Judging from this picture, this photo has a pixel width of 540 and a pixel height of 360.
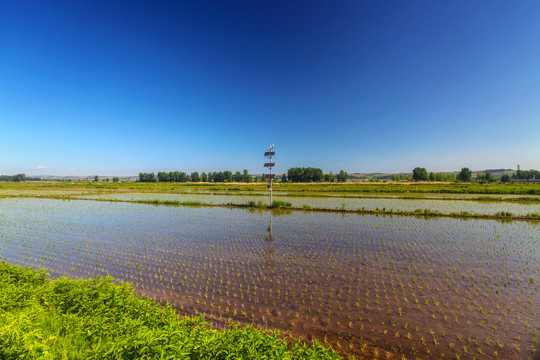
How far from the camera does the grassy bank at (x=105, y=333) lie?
2.60m

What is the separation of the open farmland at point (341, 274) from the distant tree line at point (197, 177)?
131 m

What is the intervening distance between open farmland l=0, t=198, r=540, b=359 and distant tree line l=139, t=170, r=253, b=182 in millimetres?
130998

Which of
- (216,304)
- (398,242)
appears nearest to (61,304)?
(216,304)

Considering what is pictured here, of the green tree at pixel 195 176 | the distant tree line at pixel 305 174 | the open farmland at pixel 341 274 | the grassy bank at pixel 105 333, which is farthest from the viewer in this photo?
the green tree at pixel 195 176

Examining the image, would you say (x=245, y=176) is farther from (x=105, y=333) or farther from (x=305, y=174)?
(x=105, y=333)

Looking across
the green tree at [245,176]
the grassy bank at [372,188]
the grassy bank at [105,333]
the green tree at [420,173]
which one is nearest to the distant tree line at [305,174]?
the green tree at [245,176]

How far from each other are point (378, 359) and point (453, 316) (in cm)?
285

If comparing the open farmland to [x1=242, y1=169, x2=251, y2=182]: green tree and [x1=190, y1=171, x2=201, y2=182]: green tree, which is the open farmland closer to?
[x1=242, y1=169, x2=251, y2=182]: green tree

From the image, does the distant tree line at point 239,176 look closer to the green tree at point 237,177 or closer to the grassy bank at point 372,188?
the green tree at point 237,177

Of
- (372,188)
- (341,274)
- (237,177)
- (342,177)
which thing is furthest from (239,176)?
(341,274)

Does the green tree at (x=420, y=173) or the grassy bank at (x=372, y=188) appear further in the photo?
the green tree at (x=420, y=173)

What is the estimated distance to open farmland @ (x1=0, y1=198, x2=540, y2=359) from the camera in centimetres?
517

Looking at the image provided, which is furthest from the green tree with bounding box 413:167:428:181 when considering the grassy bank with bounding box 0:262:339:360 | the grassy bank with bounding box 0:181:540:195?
the grassy bank with bounding box 0:262:339:360

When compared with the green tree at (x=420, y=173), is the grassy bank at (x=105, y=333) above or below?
below
